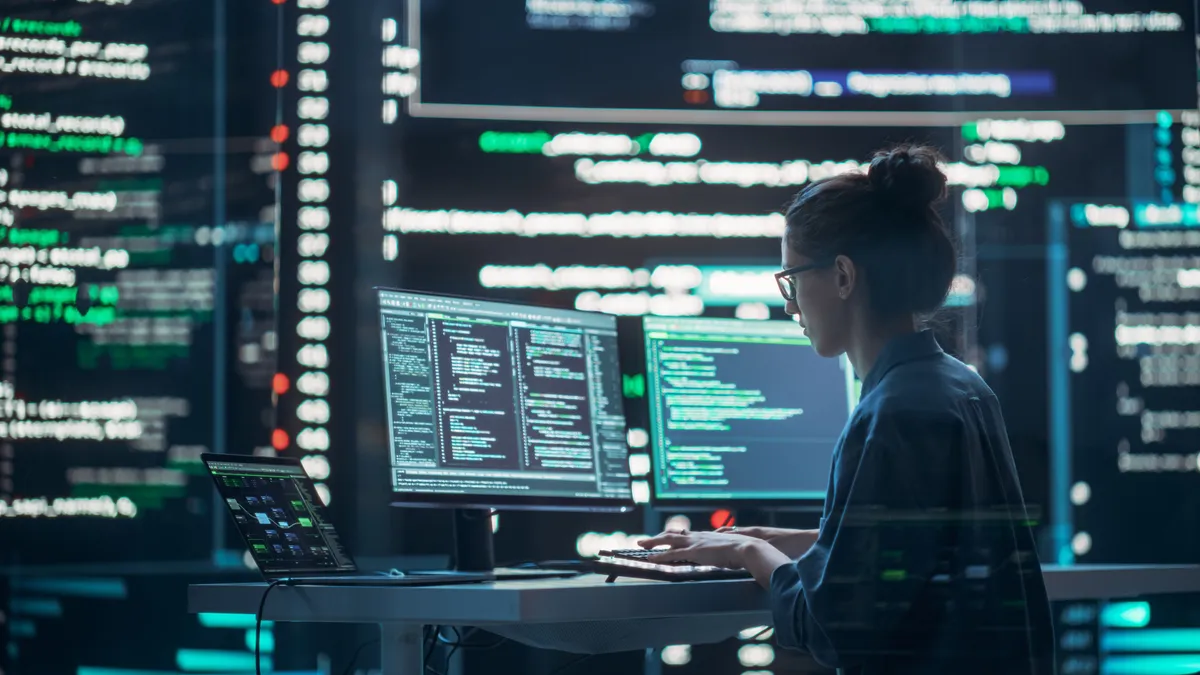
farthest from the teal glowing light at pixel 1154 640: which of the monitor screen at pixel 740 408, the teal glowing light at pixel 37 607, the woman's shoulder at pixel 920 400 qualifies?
the teal glowing light at pixel 37 607

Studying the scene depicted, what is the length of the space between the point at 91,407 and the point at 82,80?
72 centimetres

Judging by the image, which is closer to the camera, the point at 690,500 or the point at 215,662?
the point at 690,500

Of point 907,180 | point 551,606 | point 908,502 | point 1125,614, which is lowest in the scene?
point 1125,614

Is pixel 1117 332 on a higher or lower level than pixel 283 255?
lower

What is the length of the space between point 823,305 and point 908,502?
337mm

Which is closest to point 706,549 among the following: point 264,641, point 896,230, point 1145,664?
point 896,230

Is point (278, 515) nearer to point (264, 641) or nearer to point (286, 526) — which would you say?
point (286, 526)

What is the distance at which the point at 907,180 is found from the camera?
1445mm

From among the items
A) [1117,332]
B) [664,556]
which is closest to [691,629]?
[664,556]

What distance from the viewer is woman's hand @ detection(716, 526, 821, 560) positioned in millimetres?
1749

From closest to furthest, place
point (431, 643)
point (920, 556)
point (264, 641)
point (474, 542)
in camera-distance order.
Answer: point (920, 556), point (474, 542), point (431, 643), point (264, 641)

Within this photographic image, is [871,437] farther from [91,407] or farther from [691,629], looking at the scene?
[91,407]

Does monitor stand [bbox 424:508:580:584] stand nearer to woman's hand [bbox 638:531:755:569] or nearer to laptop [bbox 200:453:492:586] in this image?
laptop [bbox 200:453:492:586]

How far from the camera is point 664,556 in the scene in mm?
1586
